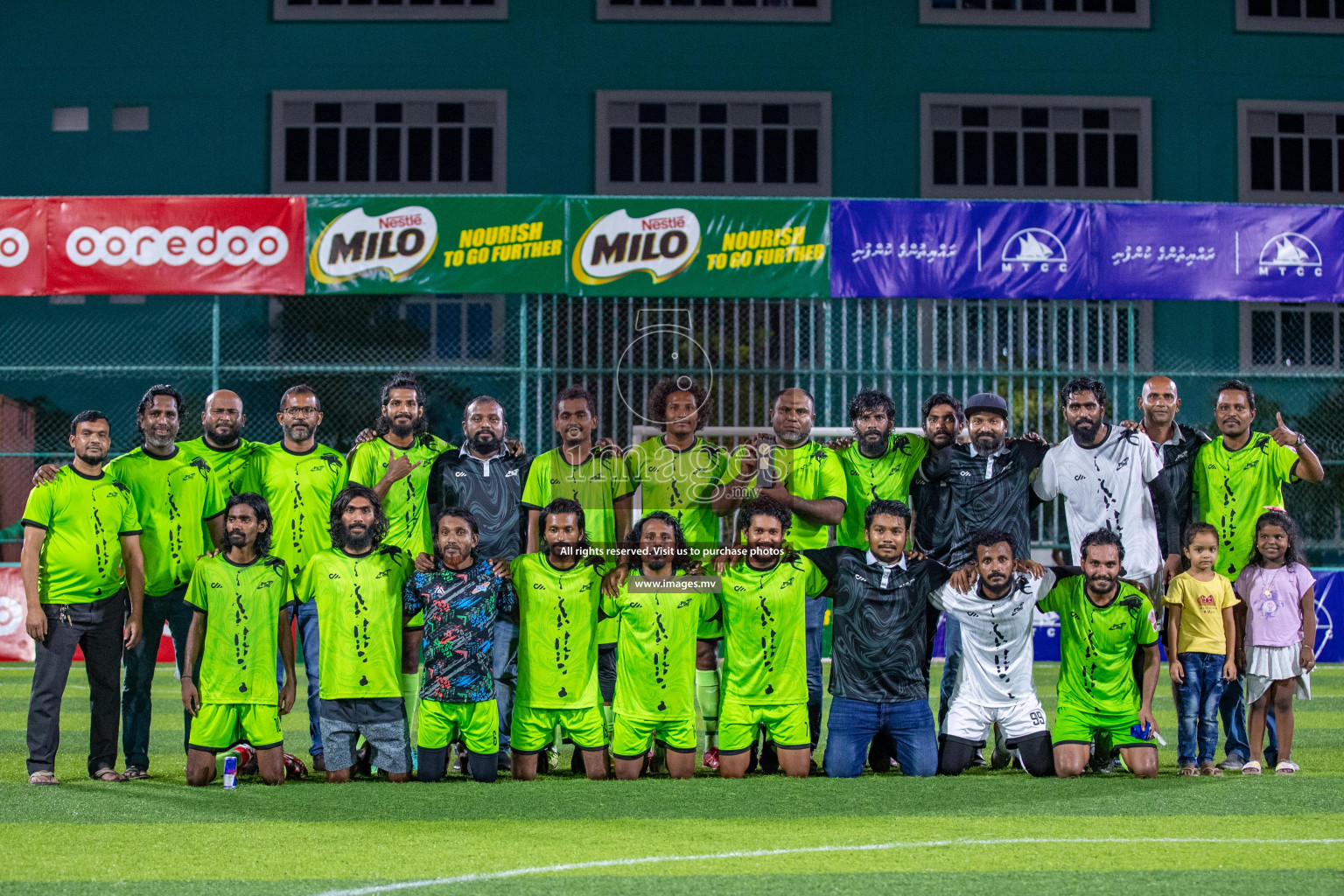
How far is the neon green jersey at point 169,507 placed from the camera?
7.77 metres

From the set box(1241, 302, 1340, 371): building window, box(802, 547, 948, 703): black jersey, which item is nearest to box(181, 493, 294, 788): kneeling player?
box(802, 547, 948, 703): black jersey

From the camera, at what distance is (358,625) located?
7449mm

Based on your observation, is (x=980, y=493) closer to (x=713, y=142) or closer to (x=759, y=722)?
(x=759, y=722)

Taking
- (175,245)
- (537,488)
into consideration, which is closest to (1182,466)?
(537,488)

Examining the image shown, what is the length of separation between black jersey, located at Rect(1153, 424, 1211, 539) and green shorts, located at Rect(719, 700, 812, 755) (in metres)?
2.48

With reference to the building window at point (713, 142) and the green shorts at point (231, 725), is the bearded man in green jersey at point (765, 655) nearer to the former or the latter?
the green shorts at point (231, 725)

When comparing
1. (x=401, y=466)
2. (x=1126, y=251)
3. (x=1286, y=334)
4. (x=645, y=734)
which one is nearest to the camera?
(x=645, y=734)

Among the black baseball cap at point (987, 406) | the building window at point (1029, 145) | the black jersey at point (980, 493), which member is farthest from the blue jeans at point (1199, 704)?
the building window at point (1029, 145)


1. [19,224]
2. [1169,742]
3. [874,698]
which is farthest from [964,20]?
[874,698]

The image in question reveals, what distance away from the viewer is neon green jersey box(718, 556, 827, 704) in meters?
7.64

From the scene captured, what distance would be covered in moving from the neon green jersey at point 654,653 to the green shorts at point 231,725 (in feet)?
5.72

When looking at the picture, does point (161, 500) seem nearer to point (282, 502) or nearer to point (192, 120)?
point (282, 502)

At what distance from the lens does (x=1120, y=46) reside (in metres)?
25.0

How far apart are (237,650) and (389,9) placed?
63.3ft
